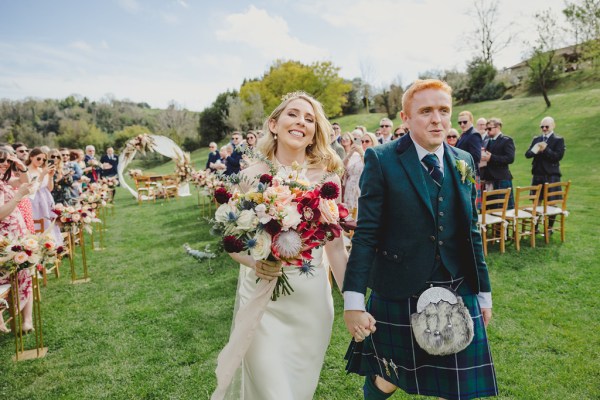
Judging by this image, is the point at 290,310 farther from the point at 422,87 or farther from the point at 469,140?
the point at 469,140

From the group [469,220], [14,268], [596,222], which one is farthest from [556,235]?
[14,268]

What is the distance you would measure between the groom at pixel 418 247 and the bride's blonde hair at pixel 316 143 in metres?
0.86

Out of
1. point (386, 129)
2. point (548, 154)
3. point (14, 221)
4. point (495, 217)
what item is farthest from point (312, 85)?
point (14, 221)

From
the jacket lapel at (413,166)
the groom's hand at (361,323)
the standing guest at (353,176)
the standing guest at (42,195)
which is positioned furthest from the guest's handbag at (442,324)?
the standing guest at (42,195)

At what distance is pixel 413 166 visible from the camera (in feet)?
7.26

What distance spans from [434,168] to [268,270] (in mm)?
1185

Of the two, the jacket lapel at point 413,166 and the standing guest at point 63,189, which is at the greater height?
the jacket lapel at point 413,166

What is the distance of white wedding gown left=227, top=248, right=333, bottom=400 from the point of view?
2.51 meters

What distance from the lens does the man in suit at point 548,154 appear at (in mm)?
8961

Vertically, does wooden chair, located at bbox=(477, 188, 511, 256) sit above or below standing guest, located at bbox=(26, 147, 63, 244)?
below

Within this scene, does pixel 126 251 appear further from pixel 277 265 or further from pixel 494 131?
pixel 494 131

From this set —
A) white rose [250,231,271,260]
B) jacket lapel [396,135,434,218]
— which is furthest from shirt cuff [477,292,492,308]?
white rose [250,231,271,260]

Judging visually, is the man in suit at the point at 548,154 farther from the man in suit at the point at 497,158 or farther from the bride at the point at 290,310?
the bride at the point at 290,310

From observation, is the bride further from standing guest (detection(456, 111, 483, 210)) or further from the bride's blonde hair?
standing guest (detection(456, 111, 483, 210))
